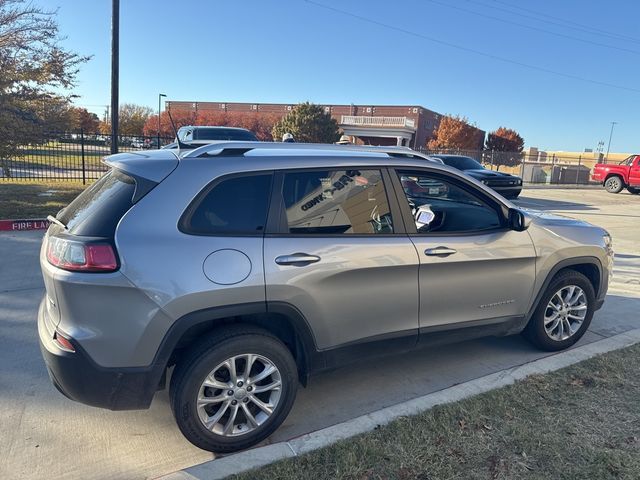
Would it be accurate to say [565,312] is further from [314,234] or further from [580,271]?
[314,234]

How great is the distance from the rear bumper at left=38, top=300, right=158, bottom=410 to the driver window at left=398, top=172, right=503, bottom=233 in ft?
6.71

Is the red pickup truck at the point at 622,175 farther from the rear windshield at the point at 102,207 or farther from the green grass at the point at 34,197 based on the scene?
the rear windshield at the point at 102,207

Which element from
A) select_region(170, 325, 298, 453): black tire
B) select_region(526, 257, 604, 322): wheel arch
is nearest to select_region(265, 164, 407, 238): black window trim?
select_region(170, 325, 298, 453): black tire

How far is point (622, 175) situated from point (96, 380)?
2746cm

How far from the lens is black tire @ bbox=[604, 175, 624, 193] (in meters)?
24.2

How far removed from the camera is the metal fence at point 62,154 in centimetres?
1141

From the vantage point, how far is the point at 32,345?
3.91m

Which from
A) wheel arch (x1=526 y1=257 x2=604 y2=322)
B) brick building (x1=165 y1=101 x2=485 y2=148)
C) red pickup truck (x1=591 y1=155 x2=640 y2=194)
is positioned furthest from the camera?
brick building (x1=165 y1=101 x2=485 y2=148)

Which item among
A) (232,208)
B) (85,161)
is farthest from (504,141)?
(232,208)

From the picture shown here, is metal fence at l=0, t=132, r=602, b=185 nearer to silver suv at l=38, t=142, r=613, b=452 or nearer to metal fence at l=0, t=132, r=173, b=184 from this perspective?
metal fence at l=0, t=132, r=173, b=184

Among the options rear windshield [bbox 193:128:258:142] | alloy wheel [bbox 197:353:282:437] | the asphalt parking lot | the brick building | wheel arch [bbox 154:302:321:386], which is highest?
the brick building

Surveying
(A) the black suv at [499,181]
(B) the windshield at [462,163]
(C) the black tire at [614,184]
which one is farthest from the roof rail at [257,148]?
Result: (C) the black tire at [614,184]

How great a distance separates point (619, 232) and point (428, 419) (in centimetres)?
1093

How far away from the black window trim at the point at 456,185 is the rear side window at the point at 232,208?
952mm
